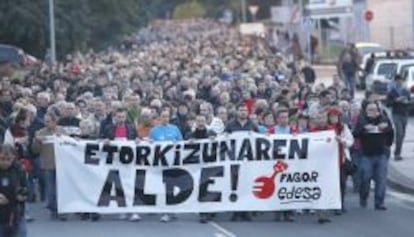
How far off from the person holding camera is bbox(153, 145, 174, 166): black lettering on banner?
573cm

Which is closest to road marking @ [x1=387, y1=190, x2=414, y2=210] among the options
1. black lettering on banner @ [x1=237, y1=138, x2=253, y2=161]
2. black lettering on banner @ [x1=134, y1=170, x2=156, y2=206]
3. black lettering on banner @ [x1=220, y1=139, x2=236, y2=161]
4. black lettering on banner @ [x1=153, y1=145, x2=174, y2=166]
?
black lettering on banner @ [x1=237, y1=138, x2=253, y2=161]

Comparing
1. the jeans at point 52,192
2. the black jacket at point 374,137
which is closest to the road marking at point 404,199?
the black jacket at point 374,137

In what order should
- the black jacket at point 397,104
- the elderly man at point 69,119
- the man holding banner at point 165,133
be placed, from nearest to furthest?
the man holding banner at point 165,133 → the elderly man at point 69,119 → the black jacket at point 397,104

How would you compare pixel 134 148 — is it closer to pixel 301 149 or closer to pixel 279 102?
pixel 301 149

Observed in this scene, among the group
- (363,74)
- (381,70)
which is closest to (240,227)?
(381,70)

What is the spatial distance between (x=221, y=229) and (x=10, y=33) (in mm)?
34312

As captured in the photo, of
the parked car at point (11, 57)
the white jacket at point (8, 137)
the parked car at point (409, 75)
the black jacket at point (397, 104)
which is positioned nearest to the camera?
the white jacket at point (8, 137)

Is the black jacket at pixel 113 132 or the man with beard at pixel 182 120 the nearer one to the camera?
the black jacket at pixel 113 132

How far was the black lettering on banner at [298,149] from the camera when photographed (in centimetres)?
2033

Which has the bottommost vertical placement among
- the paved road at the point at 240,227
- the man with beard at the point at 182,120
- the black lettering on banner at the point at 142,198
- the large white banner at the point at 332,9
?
the paved road at the point at 240,227

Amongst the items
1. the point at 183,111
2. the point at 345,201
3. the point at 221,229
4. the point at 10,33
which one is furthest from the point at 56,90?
the point at 10,33

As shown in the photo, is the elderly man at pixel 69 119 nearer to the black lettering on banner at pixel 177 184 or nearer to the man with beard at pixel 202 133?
the man with beard at pixel 202 133

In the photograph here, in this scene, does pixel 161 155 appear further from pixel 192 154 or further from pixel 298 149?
pixel 298 149

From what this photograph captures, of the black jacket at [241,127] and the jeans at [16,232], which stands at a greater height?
the black jacket at [241,127]
